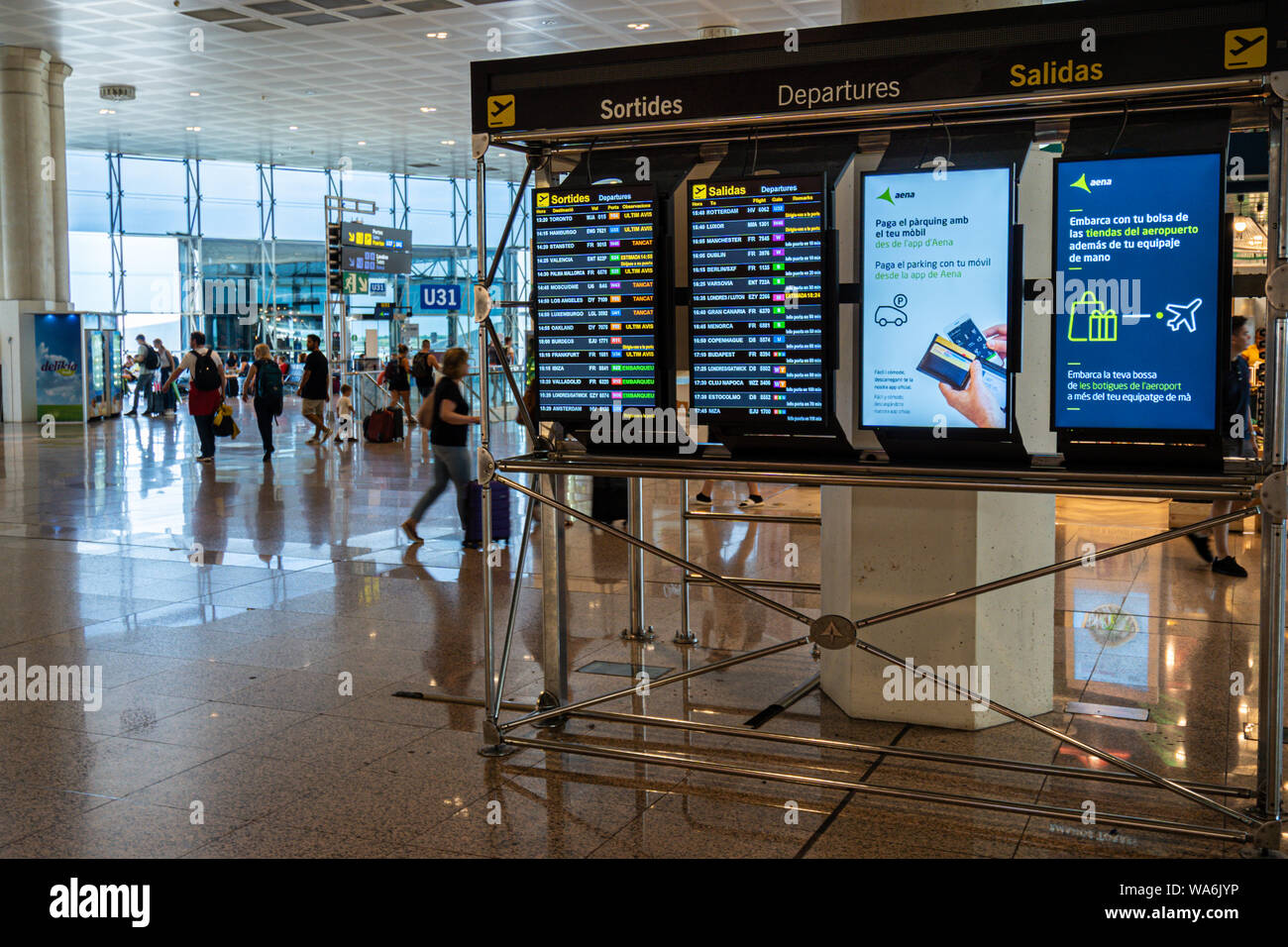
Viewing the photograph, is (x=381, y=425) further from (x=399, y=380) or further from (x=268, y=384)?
(x=268, y=384)

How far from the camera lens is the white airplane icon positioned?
4242 mm

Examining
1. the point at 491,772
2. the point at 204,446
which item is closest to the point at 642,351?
the point at 491,772

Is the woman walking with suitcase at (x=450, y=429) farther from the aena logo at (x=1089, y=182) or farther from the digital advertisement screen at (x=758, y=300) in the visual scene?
the aena logo at (x=1089, y=182)

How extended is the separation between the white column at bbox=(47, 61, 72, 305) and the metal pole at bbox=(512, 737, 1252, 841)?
22976 millimetres

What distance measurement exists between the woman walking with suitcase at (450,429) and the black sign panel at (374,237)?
14.1 m

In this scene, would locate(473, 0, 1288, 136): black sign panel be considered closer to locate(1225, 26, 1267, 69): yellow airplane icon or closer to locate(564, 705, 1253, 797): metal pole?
locate(1225, 26, 1267, 69): yellow airplane icon

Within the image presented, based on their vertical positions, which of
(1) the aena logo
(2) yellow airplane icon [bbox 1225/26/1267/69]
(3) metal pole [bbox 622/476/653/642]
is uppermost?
(2) yellow airplane icon [bbox 1225/26/1267/69]

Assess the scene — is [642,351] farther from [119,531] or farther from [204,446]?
[204,446]

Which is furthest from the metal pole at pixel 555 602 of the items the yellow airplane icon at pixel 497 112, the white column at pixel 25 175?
the white column at pixel 25 175

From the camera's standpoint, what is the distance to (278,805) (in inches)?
179

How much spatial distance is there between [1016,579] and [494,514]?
6.17m

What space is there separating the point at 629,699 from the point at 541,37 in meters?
17.0

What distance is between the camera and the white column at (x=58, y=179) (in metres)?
23.4

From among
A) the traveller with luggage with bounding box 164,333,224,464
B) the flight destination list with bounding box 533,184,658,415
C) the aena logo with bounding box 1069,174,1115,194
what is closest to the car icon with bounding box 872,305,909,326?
the aena logo with bounding box 1069,174,1115,194
